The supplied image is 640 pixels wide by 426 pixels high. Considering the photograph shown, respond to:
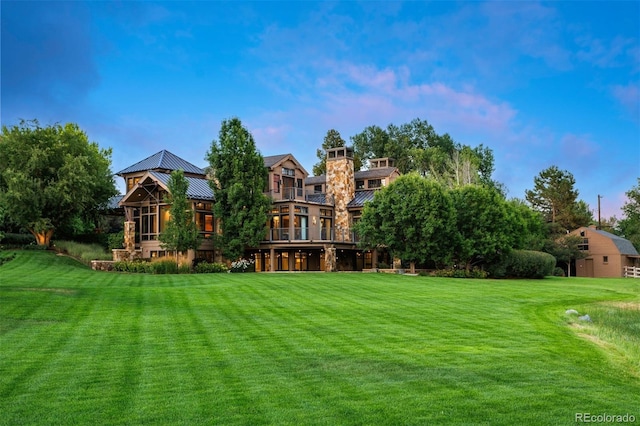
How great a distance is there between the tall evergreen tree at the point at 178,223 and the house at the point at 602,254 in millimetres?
41458

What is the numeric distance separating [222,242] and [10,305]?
77.1ft

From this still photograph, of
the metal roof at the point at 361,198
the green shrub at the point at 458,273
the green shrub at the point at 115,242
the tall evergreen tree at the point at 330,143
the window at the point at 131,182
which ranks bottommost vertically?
the green shrub at the point at 458,273

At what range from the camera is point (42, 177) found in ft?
138

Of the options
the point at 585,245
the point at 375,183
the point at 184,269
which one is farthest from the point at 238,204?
the point at 585,245

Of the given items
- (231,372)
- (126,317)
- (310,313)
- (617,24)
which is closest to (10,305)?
(126,317)

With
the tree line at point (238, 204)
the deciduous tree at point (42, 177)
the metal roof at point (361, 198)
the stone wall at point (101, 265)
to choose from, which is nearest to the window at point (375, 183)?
the metal roof at point (361, 198)

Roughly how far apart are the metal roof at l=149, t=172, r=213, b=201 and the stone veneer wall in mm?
10271

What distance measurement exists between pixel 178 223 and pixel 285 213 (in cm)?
890

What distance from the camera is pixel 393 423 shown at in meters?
7.30

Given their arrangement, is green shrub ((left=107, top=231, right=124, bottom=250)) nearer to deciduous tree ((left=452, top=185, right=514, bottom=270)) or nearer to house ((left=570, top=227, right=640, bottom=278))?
deciduous tree ((left=452, top=185, right=514, bottom=270))

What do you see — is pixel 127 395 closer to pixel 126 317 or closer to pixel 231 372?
pixel 231 372

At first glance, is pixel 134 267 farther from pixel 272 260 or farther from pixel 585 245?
pixel 585 245

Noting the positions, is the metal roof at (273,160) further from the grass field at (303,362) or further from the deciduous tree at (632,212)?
the deciduous tree at (632,212)

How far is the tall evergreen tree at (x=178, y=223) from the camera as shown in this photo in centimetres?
3672
